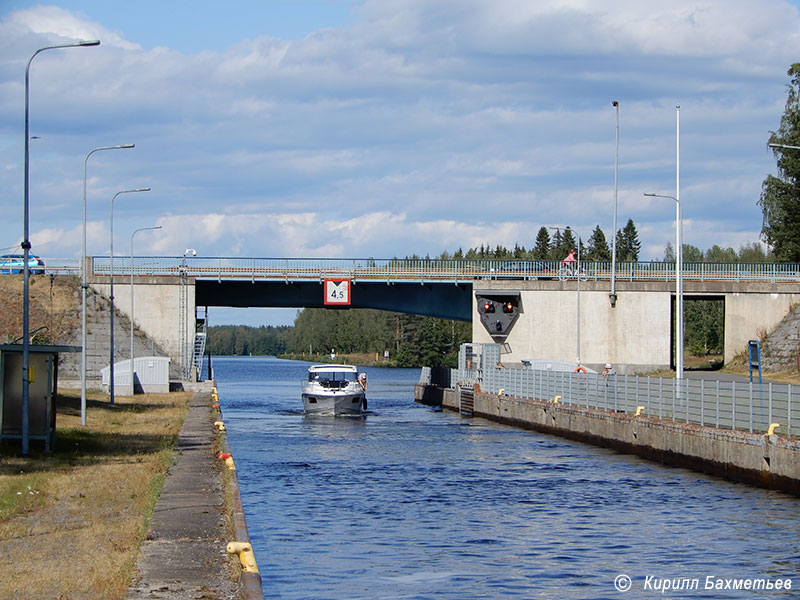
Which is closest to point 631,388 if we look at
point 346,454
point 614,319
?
point 346,454

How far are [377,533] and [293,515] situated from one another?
296cm

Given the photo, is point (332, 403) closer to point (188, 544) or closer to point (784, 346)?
point (784, 346)

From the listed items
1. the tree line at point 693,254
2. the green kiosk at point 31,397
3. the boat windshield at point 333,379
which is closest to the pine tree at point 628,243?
the tree line at point 693,254

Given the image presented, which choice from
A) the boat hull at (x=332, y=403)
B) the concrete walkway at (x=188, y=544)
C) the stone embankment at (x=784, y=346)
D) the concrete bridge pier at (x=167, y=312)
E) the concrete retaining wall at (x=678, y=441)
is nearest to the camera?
the concrete walkway at (x=188, y=544)

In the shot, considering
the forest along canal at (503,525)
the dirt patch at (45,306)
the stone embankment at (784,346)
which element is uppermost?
the dirt patch at (45,306)

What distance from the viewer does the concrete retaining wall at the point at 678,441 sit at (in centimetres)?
2744

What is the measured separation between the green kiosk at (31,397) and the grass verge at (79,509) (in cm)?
68

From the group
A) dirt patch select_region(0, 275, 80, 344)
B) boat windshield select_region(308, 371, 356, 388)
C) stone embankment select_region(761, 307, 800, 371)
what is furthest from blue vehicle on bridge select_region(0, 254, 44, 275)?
stone embankment select_region(761, 307, 800, 371)

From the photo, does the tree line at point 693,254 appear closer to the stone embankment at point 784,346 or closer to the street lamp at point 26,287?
the stone embankment at point 784,346

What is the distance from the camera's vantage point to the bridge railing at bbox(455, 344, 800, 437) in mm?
28875

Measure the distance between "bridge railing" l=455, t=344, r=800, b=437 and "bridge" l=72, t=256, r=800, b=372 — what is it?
50.3ft

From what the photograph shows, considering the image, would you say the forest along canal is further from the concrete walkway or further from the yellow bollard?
the yellow bollard

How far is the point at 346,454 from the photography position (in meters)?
38.9

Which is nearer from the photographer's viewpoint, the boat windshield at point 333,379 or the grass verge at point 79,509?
the grass verge at point 79,509
